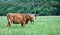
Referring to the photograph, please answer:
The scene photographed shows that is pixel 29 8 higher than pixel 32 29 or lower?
lower

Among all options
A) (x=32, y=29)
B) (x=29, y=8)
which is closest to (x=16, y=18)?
(x=32, y=29)

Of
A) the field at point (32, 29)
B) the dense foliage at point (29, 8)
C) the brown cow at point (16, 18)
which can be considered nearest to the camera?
the field at point (32, 29)

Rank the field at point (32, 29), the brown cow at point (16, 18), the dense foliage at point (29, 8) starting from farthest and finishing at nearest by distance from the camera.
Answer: the dense foliage at point (29, 8) < the brown cow at point (16, 18) < the field at point (32, 29)

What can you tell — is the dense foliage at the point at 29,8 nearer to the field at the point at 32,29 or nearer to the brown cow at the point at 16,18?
the field at the point at 32,29

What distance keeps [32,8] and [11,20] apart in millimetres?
30574

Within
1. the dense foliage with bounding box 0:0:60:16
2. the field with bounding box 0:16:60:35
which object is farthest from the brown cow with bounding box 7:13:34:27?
the dense foliage with bounding box 0:0:60:16

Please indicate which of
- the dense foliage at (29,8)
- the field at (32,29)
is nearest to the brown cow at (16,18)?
the field at (32,29)

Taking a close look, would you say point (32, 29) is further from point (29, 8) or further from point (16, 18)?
point (29, 8)

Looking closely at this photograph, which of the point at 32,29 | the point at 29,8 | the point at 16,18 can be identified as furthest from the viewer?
the point at 29,8

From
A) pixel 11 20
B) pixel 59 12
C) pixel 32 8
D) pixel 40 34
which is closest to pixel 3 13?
pixel 32 8

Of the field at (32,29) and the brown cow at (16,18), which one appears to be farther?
the brown cow at (16,18)

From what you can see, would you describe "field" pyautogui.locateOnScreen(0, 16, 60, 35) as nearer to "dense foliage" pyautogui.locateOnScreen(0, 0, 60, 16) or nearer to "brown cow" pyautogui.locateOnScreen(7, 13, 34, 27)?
"brown cow" pyautogui.locateOnScreen(7, 13, 34, 27)

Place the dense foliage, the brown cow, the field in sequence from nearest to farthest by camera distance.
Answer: the field
the brown cow
the dense foliage

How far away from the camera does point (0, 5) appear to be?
45625 millimetres
